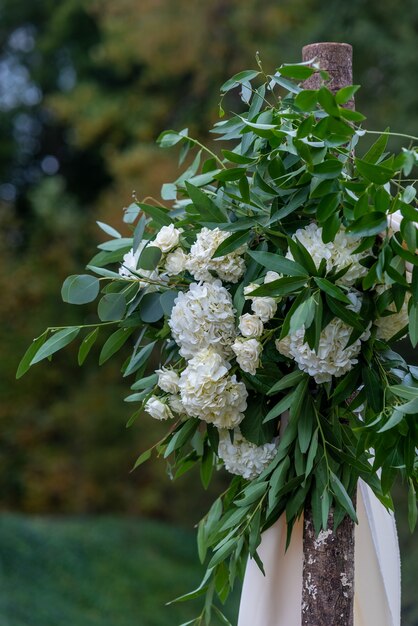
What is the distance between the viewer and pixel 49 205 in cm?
833

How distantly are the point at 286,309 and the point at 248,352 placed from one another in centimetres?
12

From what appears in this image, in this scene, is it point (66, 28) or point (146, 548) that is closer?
point (146, 548)

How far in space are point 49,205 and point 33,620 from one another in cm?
427

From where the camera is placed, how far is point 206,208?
1.47 m

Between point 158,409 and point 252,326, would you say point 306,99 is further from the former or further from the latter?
point 158,409

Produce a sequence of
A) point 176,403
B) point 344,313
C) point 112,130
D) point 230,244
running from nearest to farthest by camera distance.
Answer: point 344,313
point 230,244
point 176,403
point 112,130

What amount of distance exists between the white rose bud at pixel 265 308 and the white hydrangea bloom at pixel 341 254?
97mm

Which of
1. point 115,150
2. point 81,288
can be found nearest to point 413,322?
point 81,288

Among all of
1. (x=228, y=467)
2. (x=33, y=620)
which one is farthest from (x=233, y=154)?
(x=33, y=620)

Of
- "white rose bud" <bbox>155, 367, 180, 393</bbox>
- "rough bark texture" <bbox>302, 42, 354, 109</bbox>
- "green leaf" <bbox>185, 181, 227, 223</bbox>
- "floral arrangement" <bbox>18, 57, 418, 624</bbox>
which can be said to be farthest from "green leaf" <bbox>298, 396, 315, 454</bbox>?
"rough bark texture" <bbox>302, 42, 354, 109</bbox>

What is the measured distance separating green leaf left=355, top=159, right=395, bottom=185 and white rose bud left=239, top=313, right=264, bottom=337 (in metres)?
0.28

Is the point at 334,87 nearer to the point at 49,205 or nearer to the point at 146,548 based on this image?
the point at 146,548

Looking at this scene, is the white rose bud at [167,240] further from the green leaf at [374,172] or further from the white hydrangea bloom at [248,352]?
the green leaf at [374,172]

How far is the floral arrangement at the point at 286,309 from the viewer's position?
1285mm
